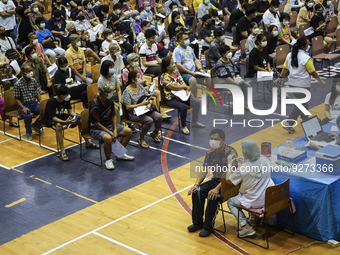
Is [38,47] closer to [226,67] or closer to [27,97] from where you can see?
[27,97]

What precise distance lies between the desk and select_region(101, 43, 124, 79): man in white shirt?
5506mm

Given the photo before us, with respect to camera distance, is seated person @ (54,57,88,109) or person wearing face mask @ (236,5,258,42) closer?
seated person @ (54,57,88,109)

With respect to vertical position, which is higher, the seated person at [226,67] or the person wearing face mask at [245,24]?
the person wearing face mask at [245,24]

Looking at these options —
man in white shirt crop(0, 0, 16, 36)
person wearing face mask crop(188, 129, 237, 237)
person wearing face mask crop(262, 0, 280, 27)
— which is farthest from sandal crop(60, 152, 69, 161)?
person wearing face mask crop(262, 0, 280, 27)

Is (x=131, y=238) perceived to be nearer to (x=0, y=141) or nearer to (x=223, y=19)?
(x=0, y=141)

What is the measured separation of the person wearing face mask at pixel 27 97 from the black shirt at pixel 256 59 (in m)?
4.75

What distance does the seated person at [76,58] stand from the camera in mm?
11083

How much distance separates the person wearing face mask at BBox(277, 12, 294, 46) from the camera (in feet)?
43.8

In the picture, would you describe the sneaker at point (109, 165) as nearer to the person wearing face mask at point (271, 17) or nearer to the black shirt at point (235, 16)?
the person wearing face mask at point (271, 17)

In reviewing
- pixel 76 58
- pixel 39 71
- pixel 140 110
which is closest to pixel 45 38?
pixel 76 58

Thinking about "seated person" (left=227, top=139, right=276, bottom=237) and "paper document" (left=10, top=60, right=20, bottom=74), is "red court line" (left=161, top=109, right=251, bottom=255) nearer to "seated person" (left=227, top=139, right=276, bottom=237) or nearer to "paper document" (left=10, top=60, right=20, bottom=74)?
"seated person" (left=227, top=139, right=276, bottom=237)

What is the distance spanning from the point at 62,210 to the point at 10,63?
5.65 meters

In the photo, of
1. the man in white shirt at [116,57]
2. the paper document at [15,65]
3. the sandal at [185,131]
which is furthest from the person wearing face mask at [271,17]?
the paper document at [15,65]

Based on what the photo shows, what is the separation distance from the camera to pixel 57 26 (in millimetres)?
14117
